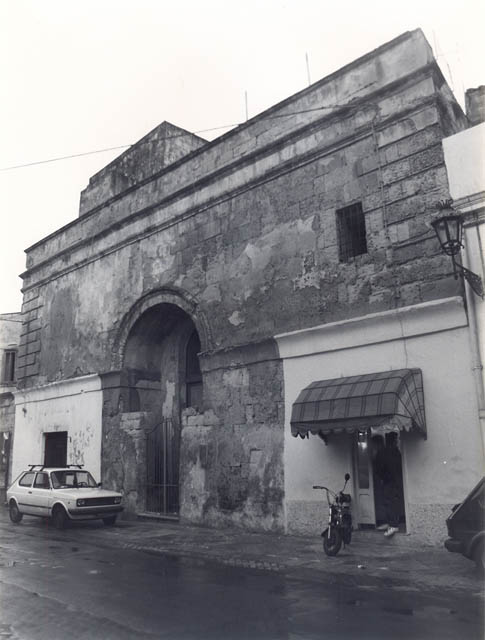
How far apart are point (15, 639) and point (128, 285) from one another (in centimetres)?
1127

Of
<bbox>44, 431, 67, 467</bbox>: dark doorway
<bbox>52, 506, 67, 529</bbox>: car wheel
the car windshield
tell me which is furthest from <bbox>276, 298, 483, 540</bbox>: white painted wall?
<bbox>44, 431, 67, 467</bbox>: dark doorway

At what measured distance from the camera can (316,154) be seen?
11.3m

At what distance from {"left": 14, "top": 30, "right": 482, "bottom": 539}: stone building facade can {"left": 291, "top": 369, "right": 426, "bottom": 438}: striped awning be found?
0.32m

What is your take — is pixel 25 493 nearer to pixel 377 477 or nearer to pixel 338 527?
pixel 338 527

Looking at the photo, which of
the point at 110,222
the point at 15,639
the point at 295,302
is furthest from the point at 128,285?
the point at 15,639

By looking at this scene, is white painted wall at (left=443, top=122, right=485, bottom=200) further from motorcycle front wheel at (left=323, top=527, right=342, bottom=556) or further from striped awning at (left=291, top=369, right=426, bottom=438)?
motorcycle front wheel at (left=323, top=527, right=342, bottom=556)

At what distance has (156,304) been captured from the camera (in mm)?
14281

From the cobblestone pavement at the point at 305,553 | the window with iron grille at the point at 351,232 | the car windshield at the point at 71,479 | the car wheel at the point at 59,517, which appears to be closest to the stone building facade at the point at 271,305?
the window with iron grille at the point at 351,232

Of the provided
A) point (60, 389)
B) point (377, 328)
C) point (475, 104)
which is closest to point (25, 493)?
point (60, 389)

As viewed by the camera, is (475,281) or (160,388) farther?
(160,388)

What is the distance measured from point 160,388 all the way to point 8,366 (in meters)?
14.6

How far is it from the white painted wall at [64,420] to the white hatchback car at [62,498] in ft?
5.78

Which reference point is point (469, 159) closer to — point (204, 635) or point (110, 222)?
point (204, 635)

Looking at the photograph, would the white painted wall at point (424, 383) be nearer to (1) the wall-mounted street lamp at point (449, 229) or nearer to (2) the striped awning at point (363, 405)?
(2) the striped awning at point (363, 405)
